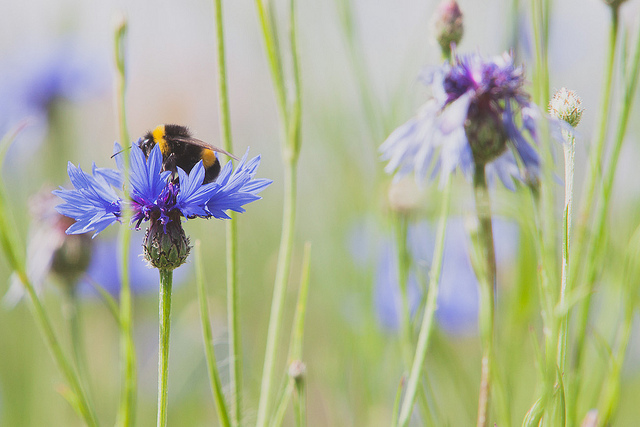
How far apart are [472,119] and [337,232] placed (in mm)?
673

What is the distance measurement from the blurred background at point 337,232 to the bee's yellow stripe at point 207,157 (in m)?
0.23

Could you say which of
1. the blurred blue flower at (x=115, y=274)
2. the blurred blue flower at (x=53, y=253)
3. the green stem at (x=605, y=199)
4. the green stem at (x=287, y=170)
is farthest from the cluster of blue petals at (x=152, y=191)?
the blurred blue flower at (x=115, y=274)

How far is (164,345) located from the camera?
0.47 m

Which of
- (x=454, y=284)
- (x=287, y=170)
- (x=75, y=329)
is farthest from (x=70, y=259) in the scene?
(x=454, y=284)

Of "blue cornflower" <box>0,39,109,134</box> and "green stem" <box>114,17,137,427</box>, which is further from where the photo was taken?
"blue cornflower" <box>0,39,109,134</box>

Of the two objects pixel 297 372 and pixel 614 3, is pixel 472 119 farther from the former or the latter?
pixel 297 372

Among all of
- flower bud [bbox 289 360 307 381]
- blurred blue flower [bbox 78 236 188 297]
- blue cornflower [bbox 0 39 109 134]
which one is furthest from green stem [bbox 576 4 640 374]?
blue cornflower [bbox 0 39 109 134]

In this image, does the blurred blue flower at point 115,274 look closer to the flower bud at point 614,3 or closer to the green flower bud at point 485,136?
the green flower bud at point 485,136

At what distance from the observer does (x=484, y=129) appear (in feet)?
1.95

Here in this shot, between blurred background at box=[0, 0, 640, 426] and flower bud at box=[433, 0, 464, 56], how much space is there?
143 millimetres

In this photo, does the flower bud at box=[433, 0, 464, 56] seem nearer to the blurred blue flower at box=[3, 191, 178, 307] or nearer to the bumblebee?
the bumblebee

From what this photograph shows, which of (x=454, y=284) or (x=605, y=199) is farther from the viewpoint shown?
(x=454, y=284)

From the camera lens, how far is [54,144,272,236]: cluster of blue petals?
0.52m

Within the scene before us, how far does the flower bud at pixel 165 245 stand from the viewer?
529mm
